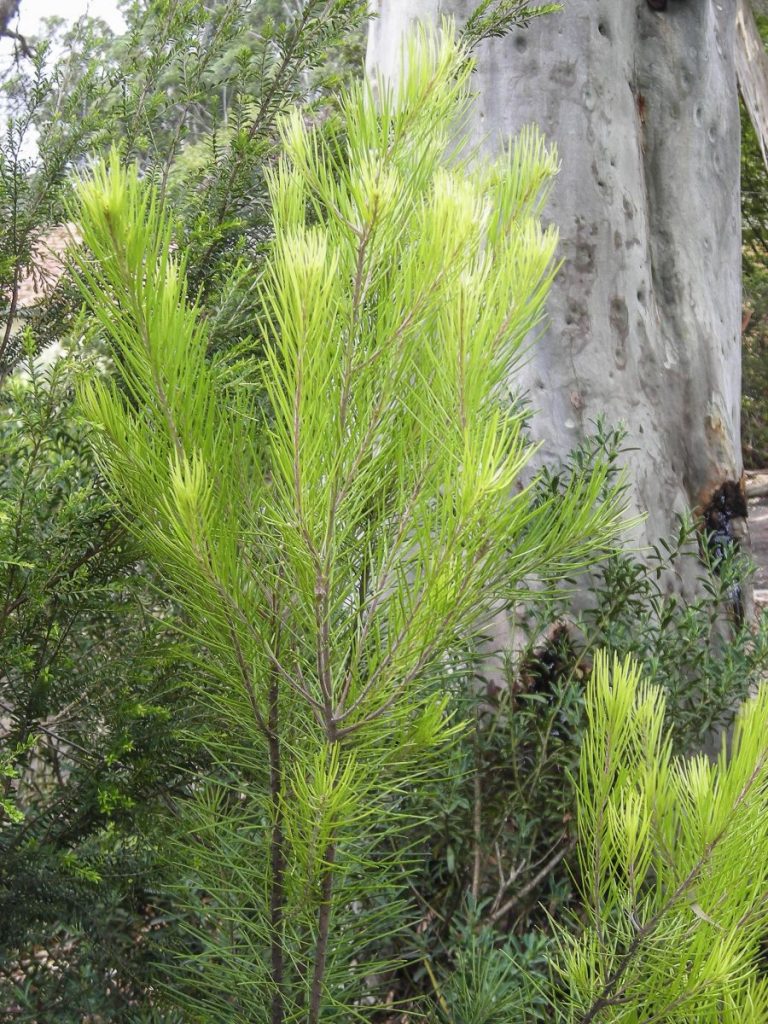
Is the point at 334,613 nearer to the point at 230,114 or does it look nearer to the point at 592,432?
the point at 230,114

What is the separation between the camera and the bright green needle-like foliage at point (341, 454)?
129cm

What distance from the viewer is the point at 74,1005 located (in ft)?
6.73

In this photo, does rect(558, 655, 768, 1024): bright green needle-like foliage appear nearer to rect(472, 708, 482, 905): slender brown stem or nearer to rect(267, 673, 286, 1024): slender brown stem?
rect(267, 673, 286, 1024): slender brown stem

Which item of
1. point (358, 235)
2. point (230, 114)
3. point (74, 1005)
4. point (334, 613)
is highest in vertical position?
point (230, 114)

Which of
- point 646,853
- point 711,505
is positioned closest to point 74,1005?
point 646,853

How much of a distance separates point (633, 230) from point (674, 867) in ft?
8.38

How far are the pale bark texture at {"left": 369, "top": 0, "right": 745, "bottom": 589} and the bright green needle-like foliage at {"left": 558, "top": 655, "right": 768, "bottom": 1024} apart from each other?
1785 mm

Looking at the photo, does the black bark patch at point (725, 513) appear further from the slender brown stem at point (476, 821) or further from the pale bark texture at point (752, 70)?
the pale bark texture at point (752, 70)

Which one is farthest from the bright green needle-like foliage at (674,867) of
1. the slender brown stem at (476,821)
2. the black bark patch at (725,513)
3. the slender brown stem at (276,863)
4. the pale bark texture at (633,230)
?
the black bark patch at (725,513)

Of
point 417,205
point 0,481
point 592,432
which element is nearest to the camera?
point 417,205

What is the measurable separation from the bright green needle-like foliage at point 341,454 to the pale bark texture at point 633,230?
66.3 inches

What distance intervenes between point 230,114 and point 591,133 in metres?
1.42

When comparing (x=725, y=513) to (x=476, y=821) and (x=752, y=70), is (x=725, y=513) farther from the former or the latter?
(x=752, y=70)

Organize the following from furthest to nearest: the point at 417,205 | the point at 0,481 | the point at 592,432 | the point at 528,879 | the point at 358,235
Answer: the point at 592,432
the point at 528,879
the point at 0,481
the point at 417,205
the point at 358,235
